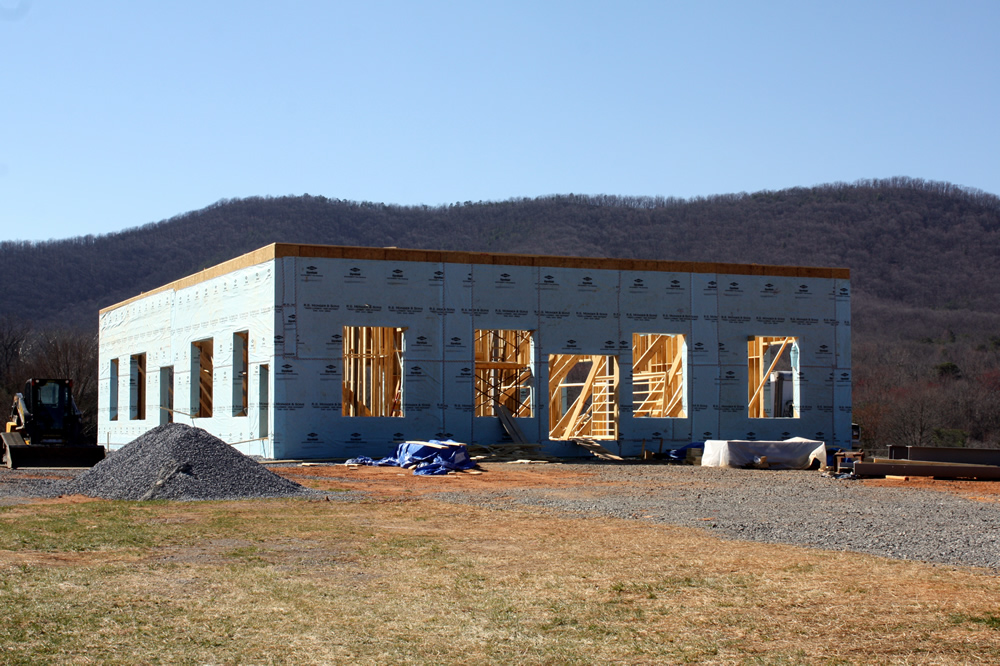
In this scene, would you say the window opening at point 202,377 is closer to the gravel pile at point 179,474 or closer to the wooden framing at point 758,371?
the gravel pile at point 179,474

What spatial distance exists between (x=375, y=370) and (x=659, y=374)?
8.88 meters

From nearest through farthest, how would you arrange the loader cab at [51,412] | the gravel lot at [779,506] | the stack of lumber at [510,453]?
the gravel lot at [779,506] < the loader cab at [51,412] < the stack of lumber at [510,453]

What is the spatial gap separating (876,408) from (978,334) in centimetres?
3248

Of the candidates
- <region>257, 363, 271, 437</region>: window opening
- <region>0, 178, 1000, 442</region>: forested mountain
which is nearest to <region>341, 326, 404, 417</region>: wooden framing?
<region>257, 363, 271, 437</region>: window opening

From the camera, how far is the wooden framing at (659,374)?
3038 centimetres

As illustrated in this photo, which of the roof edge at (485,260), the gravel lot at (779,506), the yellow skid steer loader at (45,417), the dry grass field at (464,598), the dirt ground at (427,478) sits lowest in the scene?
the dirt ground at (427,478)

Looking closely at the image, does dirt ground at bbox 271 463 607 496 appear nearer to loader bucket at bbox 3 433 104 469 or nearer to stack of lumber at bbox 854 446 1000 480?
loader bucket at bbox 3 433 104 469

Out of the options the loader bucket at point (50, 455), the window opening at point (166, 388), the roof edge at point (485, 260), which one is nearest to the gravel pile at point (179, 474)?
the loader bucket at point (50, 455)

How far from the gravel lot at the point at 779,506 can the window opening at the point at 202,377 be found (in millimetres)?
9630

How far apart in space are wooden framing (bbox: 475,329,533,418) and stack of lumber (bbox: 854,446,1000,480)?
33.6ft

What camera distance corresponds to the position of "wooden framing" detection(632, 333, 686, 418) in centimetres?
3038

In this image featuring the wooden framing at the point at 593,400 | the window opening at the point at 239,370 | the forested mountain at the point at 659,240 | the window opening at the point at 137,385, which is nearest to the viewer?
the window opening at the point at 239,370

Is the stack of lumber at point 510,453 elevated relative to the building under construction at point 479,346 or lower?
lower

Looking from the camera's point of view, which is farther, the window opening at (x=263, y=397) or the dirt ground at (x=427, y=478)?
the window opening at (x=263, y=397)
